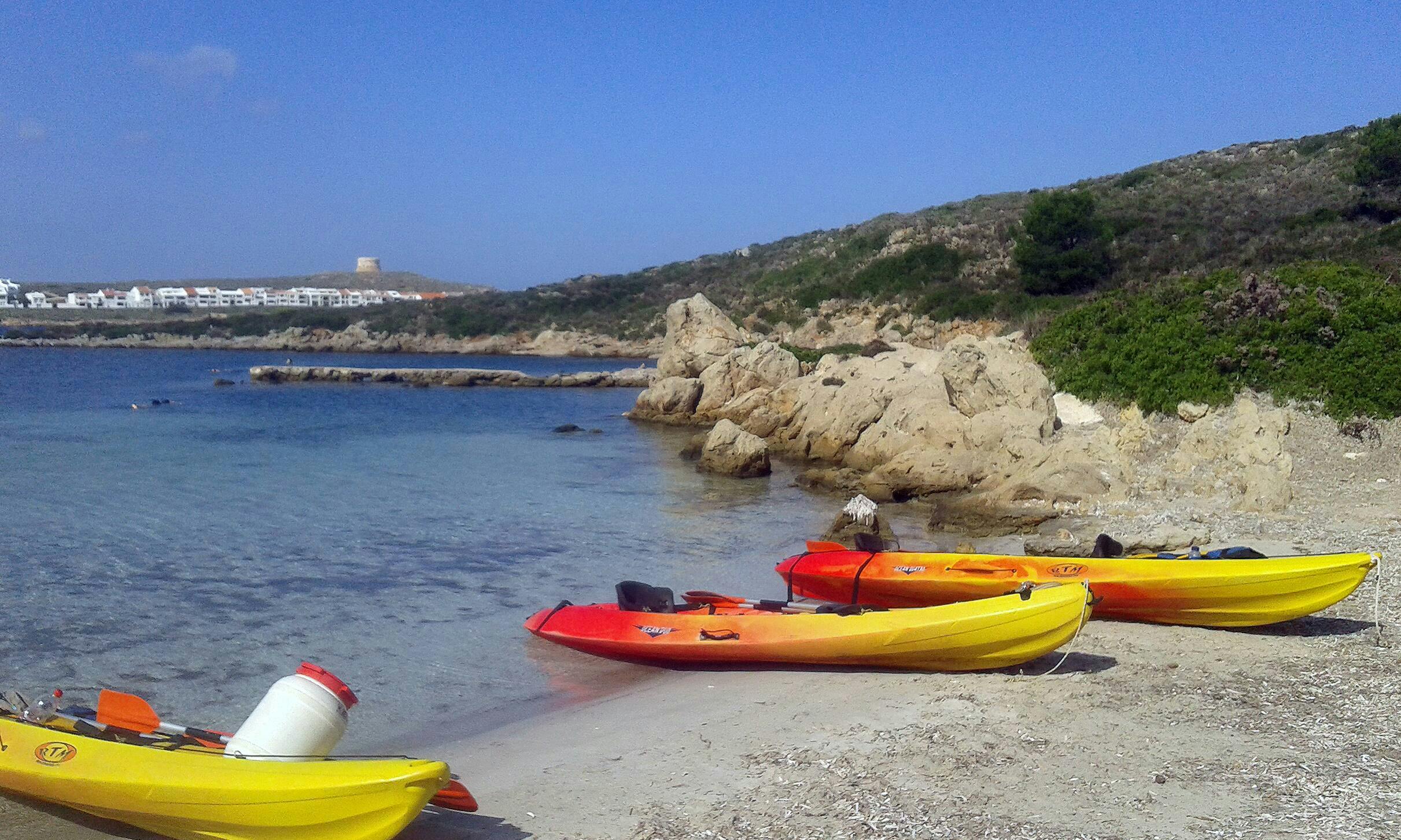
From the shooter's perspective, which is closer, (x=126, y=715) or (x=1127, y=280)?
(x=126, y=715)

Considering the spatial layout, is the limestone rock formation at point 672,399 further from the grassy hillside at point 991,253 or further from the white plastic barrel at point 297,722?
the white plastic barrel at point 297,722

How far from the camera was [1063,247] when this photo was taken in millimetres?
38312

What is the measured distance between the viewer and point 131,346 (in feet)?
232

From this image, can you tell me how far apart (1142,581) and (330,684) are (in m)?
5.70

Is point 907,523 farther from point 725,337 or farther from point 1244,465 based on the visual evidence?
point 725,337

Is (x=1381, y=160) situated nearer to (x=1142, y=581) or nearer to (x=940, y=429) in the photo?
(x=940, y=429)

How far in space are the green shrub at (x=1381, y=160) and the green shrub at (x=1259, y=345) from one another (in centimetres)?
2272

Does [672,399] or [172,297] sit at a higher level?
[172,297]

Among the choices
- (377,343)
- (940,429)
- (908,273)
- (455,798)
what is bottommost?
(455,798)

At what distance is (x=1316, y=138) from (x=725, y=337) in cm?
3788

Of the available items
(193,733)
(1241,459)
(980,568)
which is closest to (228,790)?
(193,733)

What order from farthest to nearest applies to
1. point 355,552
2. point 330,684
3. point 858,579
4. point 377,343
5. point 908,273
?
point 377,343, point 908,273, point 355,552, point 858,579, point 330,684

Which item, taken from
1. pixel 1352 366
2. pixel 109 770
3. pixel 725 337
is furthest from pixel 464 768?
pixel 725 337

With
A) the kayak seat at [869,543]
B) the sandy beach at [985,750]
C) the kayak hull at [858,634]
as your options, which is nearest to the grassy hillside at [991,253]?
the kayak seat at [869,543]
